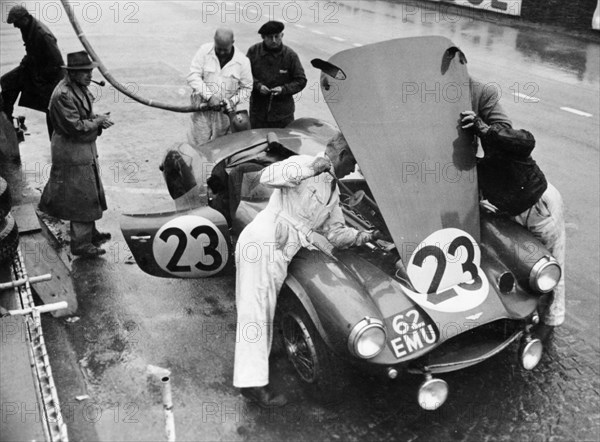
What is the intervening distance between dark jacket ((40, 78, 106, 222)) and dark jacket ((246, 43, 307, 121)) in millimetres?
2005

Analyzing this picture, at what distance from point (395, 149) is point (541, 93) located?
799 cm

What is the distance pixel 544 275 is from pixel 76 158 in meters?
4.20

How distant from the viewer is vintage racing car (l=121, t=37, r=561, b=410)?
4.29 m

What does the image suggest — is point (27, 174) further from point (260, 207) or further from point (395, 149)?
point (395, 149)

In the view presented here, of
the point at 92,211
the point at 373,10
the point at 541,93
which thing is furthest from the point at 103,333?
the point at 373,10

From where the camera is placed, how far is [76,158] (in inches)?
253

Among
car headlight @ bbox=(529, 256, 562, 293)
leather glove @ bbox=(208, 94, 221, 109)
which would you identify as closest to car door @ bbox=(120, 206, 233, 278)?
leather glove @ bbox=(208, 94, 221, 109)

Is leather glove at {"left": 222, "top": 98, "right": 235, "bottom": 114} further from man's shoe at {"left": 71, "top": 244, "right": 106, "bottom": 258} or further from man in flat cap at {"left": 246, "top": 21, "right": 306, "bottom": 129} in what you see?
man's shoe at {"left": 71, "top": 244, "right": 106, "bottom": 258}

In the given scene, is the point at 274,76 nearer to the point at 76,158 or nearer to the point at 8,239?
the point at 76,158

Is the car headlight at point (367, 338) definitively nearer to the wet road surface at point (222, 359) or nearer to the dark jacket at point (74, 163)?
the wet road surface at point (222, 359)

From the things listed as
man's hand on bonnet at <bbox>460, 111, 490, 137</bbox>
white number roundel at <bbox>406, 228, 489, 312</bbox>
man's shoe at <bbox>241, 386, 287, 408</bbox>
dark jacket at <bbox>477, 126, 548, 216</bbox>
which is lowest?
man's shoe at <bbox>241, 386, 287, 408</bbox>

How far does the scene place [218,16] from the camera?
1934 cm

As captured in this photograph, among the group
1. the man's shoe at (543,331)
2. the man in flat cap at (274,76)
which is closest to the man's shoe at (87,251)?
the man in flat cap at (274,76)

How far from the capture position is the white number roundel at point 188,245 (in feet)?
17.5
